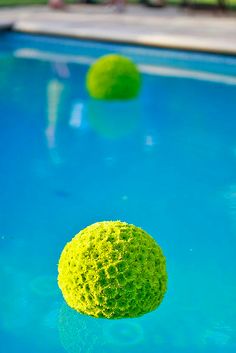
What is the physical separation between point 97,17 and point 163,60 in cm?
452

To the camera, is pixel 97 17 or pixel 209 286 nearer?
pixel 209 286

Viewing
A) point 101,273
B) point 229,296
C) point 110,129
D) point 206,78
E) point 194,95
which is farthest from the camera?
point 206,78

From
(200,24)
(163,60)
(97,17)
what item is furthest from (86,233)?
(97,17)

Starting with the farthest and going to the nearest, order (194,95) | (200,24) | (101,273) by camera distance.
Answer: (200,24)
(194,95)
(101,273)

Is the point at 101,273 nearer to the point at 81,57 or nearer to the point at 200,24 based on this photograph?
the point at 81,57

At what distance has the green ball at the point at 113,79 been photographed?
8.42 metres

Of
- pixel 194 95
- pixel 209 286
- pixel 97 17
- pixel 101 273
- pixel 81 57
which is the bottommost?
pixel 97 17

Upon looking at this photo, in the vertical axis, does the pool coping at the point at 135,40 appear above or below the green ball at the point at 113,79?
below

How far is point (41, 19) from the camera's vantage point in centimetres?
1490

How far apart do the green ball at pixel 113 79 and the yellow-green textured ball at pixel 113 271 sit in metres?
4.85

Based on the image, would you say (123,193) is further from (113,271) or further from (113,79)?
(113,79)

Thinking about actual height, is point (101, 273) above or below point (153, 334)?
above

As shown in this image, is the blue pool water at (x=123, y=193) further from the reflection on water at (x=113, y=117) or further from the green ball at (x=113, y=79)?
the green ball at (x=113, y=79)

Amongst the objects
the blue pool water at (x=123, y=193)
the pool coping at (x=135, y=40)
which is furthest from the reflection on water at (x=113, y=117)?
the pool coping at (x=135, y=40)
